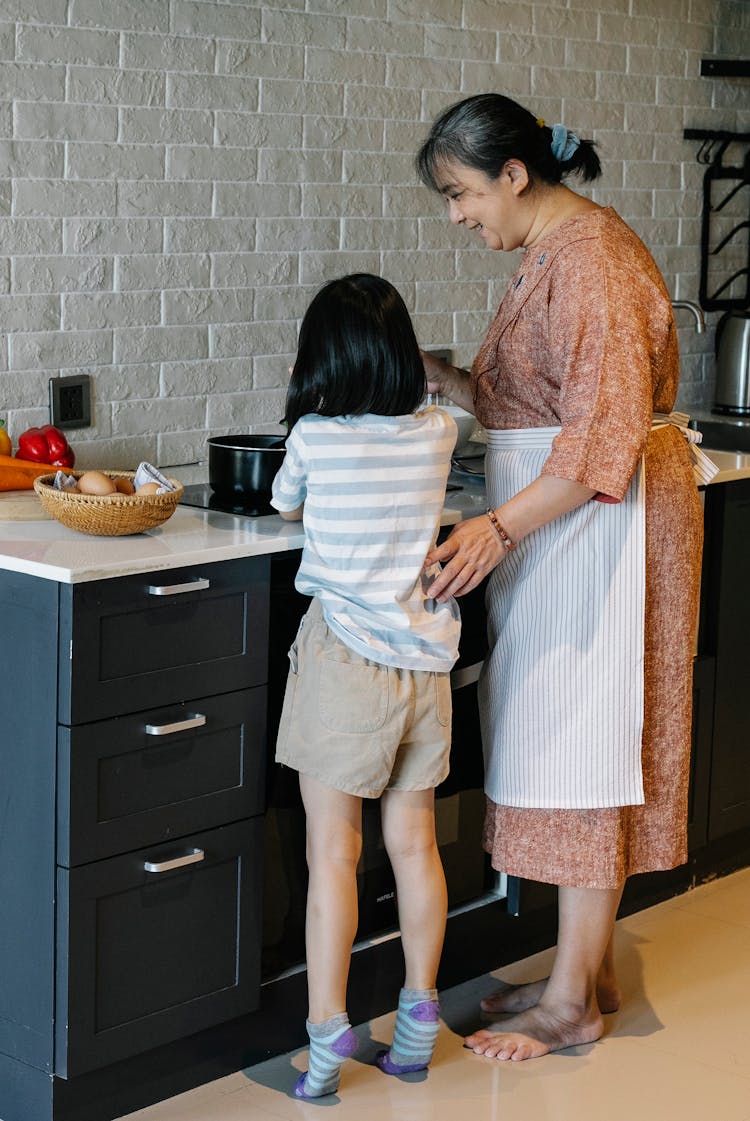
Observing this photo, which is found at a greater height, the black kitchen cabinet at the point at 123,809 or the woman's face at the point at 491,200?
the woman's face at the point at 491,200

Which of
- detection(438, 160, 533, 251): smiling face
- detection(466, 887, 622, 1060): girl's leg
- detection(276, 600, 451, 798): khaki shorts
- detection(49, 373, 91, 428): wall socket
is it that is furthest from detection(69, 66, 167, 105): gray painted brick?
detection(466, 887, 622, 1060): girl's leg

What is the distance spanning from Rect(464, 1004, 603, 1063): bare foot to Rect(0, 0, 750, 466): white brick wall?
127cm

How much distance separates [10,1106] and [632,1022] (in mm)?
1122

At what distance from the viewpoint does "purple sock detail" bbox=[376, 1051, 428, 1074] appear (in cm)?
261

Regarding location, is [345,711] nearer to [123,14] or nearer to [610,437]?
[610,437]

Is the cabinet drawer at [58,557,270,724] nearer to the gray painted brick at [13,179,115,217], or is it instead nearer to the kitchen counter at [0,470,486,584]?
the kitchen counter at [0,470,486,584]

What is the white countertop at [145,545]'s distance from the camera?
221 centimetres

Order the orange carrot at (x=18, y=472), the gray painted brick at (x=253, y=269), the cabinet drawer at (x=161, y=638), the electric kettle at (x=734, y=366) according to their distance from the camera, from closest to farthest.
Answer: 1. the cabinet drawer at (x=161, y=638)
2. the orange carrot at (x=18, y=472)
3. the gray painted brick at (x=253, y=269)
4. the electric kettle at (x=734, y=366)

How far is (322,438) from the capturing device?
2326 millimetres

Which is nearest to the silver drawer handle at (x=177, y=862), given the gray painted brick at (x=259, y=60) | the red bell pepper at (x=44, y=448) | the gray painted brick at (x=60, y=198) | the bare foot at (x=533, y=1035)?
the bare foot at (x=533, y=1035)

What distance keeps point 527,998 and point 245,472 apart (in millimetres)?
1086

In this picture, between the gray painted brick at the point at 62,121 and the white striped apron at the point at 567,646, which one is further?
the gray painted brick at the point at 62,121

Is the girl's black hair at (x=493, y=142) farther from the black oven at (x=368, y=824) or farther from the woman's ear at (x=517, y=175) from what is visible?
the black oven at (x=368, y=824)

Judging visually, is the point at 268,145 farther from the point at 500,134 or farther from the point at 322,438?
the point at 322,438
